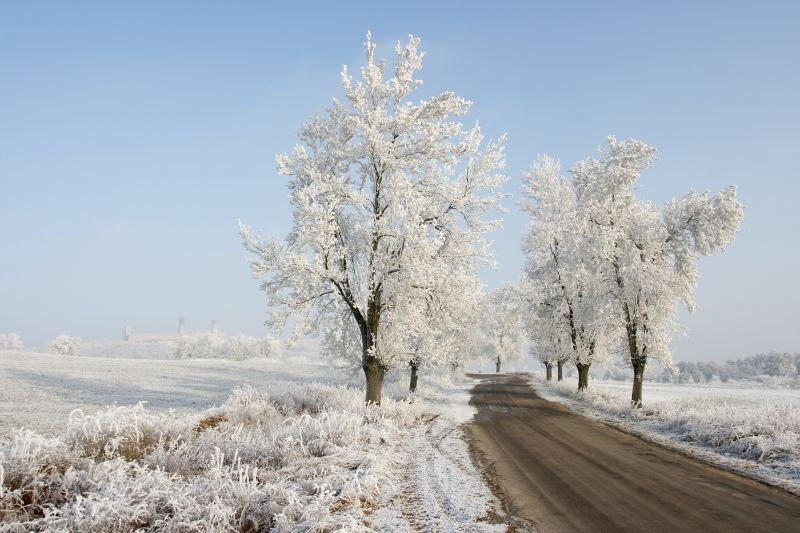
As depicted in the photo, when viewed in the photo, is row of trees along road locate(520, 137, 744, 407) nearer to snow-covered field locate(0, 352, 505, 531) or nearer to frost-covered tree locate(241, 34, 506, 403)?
frost-covered tree locate(241, 34, 506, 403)

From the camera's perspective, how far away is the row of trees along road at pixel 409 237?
16078 millimetres

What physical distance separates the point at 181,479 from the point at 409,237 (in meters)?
10.4

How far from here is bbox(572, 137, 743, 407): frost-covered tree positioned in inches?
817

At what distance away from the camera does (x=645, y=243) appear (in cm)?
2216

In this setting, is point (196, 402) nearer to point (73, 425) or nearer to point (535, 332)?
point (73, 425)

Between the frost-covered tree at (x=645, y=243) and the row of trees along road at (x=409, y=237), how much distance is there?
0.06 meters

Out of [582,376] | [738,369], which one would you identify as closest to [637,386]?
[582,376]

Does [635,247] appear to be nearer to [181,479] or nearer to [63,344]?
[181,479]

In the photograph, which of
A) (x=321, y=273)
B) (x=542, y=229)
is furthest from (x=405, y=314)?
(x=542, y=229)

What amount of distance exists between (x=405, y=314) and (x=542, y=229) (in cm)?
1807

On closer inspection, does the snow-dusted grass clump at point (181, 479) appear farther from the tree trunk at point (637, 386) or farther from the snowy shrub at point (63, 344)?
the snowy shrub at point (63, 344)

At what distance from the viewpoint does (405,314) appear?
1667cm

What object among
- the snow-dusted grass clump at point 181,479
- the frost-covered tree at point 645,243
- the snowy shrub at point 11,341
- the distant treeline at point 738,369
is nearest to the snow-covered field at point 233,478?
the snow-dusted grass clump at point 181,479

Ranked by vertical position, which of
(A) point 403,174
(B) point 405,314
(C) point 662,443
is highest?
(A) point 403,174
